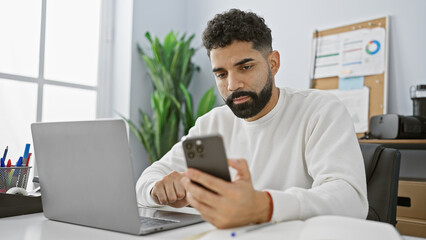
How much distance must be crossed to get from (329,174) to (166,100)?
2.43 metres

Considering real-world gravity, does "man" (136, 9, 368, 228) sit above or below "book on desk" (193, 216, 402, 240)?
above

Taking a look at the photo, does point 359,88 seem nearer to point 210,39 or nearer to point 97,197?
point 210,39

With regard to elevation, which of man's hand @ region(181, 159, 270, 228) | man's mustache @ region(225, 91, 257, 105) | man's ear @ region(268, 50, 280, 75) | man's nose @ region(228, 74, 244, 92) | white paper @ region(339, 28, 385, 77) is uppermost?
white paper @ region(339, 28, 385, 77)

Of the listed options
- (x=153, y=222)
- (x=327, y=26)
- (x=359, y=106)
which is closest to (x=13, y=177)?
(x=153, y=222)

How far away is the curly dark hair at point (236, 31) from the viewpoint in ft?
4.09

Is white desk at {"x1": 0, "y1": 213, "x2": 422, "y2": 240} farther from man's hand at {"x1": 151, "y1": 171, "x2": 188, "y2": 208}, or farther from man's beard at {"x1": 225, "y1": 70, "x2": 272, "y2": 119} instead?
man's beard at {"x1": 225, "y1": 70, "x2": 272, "y2": 119}

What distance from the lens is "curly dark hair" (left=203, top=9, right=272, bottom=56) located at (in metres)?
1.25

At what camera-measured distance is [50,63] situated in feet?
10.3

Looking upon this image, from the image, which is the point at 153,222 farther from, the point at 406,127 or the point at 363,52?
the point at 363,52

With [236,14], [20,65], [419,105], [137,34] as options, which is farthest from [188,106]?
[236,14]

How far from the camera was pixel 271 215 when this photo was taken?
30.2 inches

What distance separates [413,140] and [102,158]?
1939 mm

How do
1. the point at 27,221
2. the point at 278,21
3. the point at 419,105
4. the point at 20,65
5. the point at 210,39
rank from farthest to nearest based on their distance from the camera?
the point at 278,21
the point at 20,65
the point at 419,105
the point at 210,39
the point at 27,221

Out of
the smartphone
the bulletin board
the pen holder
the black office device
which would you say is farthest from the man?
the bulletin board
